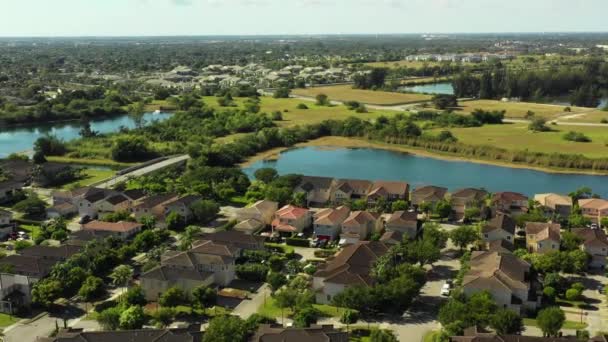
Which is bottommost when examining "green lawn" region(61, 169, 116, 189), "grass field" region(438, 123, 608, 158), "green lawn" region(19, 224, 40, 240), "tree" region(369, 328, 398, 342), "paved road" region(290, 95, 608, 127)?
"green lawn" region(61, 169, 116, 189)

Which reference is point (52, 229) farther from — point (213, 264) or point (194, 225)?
point (213, 264)

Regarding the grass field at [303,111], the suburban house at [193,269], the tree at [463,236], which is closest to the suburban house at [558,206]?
the tree at [463,236]

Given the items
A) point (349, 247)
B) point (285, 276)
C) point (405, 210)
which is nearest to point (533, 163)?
point (405, 210)

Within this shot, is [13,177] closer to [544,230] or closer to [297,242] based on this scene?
[297,242]

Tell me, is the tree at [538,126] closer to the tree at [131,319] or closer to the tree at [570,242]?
the tree at [570,242]

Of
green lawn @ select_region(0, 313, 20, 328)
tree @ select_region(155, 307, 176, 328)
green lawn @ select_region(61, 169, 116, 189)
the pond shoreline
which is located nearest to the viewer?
tree @ select_region(155, 307, 176, 328)

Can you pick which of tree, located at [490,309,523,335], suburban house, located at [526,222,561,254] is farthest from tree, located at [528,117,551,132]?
tree, located at [490,309,523,335]

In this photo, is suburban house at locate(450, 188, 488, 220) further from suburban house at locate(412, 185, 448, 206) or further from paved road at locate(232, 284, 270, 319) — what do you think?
paved road at locate(232, 284, 270, 319)

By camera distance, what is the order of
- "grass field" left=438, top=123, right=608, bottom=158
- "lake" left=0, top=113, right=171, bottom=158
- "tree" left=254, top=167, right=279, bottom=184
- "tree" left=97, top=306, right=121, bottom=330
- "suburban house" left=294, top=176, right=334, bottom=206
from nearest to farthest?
1. "tree" left=97, top=306, right=121, bottom=330
2. "suburban house" left=294, top=176, right=334, bottom=206
3. "tree" left=254, top=167, right=279, bottom=184
4. "grass field" left=438, top=123, right=608, bottom=158
5. "lake" left=0, top=113, right=171, bottom=158
